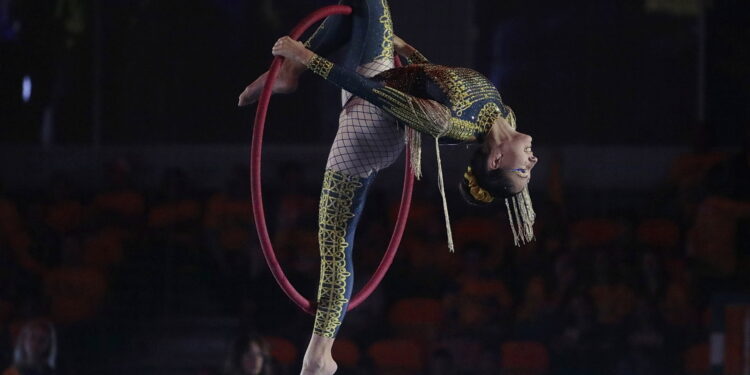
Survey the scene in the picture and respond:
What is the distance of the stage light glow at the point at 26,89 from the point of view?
8.49 meters

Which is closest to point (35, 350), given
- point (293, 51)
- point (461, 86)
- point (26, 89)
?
point (26, 89)

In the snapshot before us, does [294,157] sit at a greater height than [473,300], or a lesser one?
greater

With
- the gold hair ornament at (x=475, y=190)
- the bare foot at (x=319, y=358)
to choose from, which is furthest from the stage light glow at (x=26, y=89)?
the gold hair ornament at (x=475, y=190)

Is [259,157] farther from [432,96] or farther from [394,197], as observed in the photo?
[394,197]

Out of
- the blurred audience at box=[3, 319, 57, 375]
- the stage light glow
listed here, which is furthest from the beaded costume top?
the stage light glow

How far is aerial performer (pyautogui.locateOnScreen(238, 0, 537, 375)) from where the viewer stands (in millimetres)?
4191

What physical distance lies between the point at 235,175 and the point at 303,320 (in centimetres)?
107

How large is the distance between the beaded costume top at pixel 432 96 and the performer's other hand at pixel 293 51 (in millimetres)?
34

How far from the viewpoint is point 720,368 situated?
6.90 meters

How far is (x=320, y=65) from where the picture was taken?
4.18 m

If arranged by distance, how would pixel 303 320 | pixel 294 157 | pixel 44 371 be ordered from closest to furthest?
1. pixel 44 371
2. pixel 303 320
3. pixel 294 157

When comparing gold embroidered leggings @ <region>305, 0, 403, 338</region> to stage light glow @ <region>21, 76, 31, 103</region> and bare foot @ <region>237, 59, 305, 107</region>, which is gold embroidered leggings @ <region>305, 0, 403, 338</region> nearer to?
bare foot @ <region>237, 59, 305, 107</region>

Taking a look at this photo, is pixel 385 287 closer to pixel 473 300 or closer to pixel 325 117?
pixel 473 300

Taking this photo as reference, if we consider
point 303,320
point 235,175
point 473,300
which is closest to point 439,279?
point 473,300
